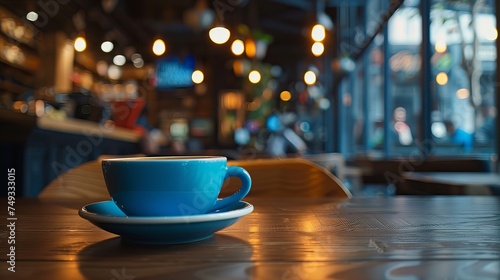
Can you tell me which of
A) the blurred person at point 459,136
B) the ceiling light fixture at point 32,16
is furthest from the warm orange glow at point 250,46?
the blurred person at point 459,136

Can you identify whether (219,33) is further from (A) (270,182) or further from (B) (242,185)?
(B) (242,185)

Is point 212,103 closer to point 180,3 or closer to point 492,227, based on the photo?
point 180,3

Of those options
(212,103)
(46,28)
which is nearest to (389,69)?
(46,28)

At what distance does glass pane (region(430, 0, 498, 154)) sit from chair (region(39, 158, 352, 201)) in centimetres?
232

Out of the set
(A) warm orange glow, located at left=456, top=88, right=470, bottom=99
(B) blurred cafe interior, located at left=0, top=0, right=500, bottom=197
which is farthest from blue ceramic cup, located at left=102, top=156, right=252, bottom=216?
(A) warm orange glow, located at left=456, top=88, right=470, bottom=99

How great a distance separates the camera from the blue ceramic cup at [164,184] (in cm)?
60

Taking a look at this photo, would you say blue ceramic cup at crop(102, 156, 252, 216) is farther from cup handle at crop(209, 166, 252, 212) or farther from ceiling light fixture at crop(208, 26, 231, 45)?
ceiling light fixture at crop(208, 26, 231, 45)

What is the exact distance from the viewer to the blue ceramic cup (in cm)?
60

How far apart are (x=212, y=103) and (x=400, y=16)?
320 inches

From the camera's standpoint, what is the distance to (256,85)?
12.1m

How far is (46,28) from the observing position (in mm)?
8156

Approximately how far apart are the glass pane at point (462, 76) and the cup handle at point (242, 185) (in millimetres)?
2939

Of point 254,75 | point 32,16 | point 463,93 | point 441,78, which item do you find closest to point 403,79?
point 441,78

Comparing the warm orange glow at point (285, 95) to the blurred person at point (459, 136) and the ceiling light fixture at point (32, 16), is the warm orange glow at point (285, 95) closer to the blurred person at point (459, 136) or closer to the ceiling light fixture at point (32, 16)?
the ceiling light fixture at point (32, 16)
